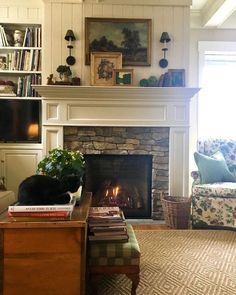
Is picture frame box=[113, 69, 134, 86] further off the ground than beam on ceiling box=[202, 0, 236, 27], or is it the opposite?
beam on ceiling box=[202, 0, 236, 27]

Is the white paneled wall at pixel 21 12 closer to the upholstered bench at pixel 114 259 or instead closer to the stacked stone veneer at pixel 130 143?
the stacked stone veneer at pixel 130 143

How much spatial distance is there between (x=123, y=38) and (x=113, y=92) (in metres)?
0.72

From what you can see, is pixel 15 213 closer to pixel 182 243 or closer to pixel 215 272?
pixel 215 272

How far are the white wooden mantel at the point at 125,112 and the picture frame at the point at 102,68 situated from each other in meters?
0.17

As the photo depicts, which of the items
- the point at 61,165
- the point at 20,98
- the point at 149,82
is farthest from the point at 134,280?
the point at 20,98

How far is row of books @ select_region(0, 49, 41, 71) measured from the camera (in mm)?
3922

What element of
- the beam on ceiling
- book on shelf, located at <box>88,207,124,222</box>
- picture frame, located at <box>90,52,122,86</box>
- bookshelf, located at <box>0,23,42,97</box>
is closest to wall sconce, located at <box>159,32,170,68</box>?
picture frame, located at <box>90,52,122,86</box>

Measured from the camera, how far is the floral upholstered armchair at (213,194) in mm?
3502

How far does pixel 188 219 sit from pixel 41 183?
2.38 meters

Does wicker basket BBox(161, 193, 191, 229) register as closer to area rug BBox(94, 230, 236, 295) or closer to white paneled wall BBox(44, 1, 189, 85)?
area rug BBox(94, 230, 236, 295)

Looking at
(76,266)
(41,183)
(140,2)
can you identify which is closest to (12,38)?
(140,2)

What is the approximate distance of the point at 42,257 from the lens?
1585mm

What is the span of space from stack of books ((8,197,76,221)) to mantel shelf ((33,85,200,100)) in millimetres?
2270

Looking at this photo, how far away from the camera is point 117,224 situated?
203 centimetres
